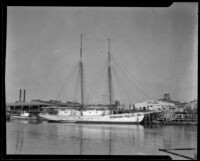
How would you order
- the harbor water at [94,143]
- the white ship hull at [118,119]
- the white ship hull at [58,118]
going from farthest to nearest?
1. the white ship hull at [58,118]
2. the white ship hull at [118,119]
3. the harbor water at [94,143]

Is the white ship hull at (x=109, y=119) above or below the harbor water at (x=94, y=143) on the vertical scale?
below

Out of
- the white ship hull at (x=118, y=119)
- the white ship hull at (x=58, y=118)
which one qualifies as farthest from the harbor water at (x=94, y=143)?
the white ship hull at (x=58, y=118)

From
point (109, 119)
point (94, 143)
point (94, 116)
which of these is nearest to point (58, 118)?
point (94, 116)

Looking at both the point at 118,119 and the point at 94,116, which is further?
the point at 94,116

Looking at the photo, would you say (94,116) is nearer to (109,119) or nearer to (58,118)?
(109,119)

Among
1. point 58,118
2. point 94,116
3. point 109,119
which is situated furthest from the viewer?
point 58,118

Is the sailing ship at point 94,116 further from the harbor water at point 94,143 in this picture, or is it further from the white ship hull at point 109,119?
the harbor water at point 94,143

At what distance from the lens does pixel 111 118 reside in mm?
34375

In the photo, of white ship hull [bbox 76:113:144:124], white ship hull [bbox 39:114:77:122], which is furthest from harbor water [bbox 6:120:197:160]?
white ship hull [bbox 39:114:77:122]

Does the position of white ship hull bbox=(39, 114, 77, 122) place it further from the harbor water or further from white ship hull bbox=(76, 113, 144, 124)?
the harbor water

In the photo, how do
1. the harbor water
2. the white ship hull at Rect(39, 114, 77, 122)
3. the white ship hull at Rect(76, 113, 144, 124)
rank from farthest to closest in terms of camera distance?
the white ship hull at Rect(39, 114, 77, 122) < the white ship hull at Rect(76, 113, 144, 124) < the harbor water

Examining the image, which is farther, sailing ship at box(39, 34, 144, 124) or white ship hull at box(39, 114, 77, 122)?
white ship hull at box(39, 114, 77, 122)
